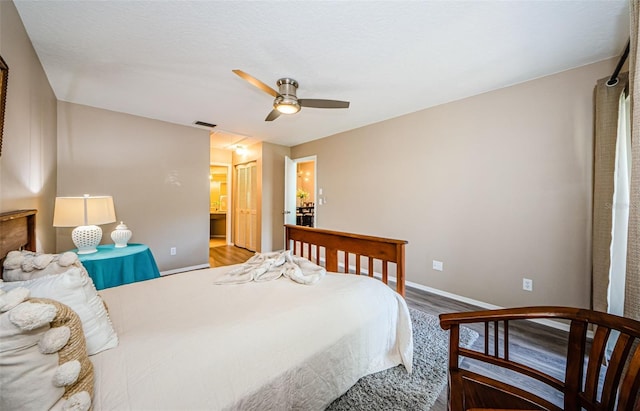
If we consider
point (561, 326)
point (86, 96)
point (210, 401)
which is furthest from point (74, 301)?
point (561, 326)

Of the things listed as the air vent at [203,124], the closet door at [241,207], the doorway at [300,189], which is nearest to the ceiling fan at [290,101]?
the air vent at [203,124]

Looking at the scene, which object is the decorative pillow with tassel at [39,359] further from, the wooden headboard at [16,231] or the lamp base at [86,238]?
the lamp base at [86,238]

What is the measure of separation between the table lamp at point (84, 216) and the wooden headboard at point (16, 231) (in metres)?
0.52

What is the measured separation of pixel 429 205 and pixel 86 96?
4.42 metres

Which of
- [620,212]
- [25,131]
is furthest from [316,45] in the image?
[620,212]

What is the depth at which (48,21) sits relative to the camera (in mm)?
1669

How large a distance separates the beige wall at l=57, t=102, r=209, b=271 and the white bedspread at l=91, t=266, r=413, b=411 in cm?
246

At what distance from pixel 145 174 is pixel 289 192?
2.41 metres

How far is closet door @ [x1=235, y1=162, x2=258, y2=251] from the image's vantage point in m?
5.45

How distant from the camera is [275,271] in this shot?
1.86 meters

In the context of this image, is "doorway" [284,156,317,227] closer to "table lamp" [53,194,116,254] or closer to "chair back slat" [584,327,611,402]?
"table lamp" [53,194,116,254]

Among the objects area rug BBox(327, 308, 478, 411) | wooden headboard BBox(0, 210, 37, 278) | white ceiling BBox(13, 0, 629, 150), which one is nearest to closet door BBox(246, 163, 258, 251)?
white ceiling BBox(13, 0, 629, 150)

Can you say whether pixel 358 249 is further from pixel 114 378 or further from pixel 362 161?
pixel 362 161

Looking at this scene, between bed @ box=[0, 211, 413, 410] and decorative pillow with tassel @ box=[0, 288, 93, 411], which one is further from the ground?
decorative pillow with tassel @ box=[0, 288, 93, 411]
